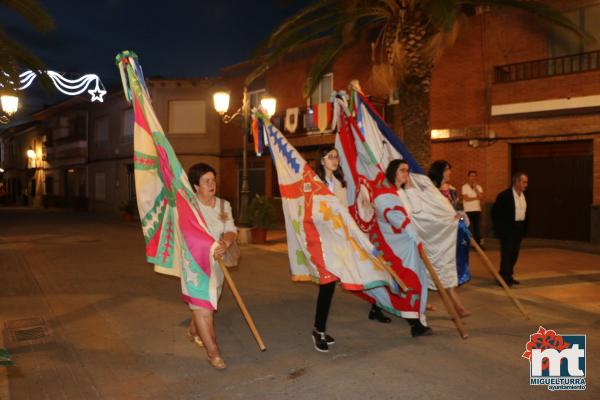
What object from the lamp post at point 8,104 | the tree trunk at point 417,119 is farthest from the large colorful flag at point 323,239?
the lamp post at point 8,104

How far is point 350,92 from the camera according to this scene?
20.1ft

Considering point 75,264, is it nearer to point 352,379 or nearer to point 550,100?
point 352,379

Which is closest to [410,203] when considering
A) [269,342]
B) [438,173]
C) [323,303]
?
[438,173]

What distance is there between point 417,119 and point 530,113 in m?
5.96

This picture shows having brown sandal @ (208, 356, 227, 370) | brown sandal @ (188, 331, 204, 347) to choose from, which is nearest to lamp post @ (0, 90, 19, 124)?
brown sandal @ (188, 331, 204, 347)

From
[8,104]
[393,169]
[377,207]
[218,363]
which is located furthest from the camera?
[8,104]

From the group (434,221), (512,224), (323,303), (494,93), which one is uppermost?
(494,93)

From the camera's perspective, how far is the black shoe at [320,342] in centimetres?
479

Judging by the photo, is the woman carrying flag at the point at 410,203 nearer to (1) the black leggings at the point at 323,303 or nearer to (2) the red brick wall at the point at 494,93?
(1) the black leggings at the point at 323,303

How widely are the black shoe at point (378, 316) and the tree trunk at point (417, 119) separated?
3.88 metres

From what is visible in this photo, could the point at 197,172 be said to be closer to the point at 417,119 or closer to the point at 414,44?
the point at 417,119

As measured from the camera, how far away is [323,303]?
4797 millimetres

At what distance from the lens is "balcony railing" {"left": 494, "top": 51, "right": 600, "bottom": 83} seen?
Result: 1299cm

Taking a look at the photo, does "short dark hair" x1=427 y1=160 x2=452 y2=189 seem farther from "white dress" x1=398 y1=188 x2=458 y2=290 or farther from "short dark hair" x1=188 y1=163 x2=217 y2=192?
"short dark hair" x1=188 y1=163 x2=217 y2=192
